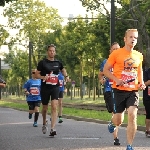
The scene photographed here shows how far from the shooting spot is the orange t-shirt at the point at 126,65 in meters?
8.74

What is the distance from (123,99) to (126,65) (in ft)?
1.58

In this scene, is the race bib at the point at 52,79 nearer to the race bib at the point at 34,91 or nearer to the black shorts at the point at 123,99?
the black shorts at the point at 123,99

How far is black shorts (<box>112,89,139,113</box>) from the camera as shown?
870cm

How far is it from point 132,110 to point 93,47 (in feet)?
137

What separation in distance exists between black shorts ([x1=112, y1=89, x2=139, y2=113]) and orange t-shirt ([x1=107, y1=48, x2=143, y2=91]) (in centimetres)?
7

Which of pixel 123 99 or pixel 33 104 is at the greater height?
pixel 123 99

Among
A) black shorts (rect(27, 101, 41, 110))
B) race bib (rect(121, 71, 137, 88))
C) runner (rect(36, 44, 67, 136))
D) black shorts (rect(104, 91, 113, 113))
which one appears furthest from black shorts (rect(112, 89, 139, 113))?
black shorts (rect(27, 101, 41, 110))

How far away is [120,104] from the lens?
29.2 ft

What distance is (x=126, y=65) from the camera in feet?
28.9

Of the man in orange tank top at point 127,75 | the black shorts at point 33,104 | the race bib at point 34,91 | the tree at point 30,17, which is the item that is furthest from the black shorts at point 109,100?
the tree at point 30,17

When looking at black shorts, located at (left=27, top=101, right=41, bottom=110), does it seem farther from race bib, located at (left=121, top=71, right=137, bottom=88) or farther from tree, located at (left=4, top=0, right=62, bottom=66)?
tree, located at (left=4, top=0, right=62, bottom=66)

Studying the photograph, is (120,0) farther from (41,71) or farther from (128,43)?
(128,43)

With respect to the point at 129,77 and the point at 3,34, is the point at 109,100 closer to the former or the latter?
the point at 129,77

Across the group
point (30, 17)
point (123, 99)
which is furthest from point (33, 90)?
point (30, 17)
